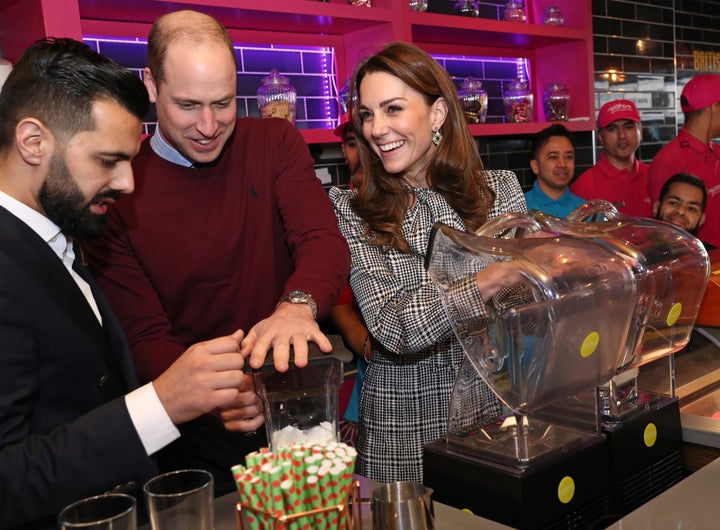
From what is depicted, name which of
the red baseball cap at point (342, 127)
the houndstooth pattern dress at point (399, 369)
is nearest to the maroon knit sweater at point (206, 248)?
the houndstooth pattern dress at point (399, 369)

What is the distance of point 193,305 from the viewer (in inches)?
72.7

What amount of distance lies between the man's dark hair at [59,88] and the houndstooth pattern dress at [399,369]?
75 cm

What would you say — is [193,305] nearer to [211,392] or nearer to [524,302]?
[211,392]

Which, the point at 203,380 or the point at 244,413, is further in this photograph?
the point at 244,413

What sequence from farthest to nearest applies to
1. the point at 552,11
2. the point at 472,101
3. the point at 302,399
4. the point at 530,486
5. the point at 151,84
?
1. the point at 552,11
2. the point at 472,101
3. the point at 151,84
4. the point at 530,486
5. the point at 302,399

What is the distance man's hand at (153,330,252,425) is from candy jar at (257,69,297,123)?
6.95 ft

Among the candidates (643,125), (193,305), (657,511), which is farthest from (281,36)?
(643,125)

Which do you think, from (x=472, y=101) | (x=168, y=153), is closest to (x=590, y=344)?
(x=168, y=153)

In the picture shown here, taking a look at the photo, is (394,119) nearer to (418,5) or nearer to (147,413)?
(147,413)

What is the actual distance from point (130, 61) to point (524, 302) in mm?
2448

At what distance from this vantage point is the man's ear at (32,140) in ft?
4.40

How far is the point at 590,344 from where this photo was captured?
1.27 m

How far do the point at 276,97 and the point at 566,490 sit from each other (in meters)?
2.29

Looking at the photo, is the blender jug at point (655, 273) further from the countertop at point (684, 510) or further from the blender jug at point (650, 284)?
the countertop at point (684, 510)
